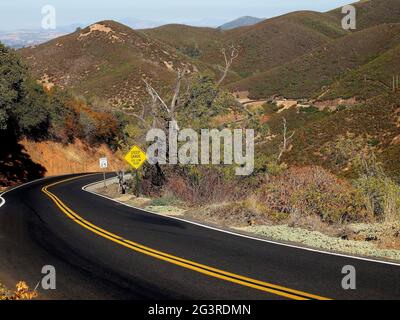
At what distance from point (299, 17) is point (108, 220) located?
18270 centimetres

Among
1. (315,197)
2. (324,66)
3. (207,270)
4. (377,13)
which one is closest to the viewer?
(207,270)

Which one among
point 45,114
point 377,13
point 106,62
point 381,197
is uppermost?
point 377,13

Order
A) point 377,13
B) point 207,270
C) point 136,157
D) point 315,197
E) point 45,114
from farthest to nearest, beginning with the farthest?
point 377,13 → point 45,114 → point 136,157 → point 315,197 → point 207,270

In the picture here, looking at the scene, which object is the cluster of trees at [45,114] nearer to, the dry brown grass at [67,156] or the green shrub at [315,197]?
the dry brown grass at [67,156]

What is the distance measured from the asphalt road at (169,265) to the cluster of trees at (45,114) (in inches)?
988

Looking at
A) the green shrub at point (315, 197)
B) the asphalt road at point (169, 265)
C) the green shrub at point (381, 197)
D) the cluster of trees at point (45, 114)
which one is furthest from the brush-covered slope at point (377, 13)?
the asphalt road at point (169, 265)

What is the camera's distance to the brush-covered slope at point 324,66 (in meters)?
99.0

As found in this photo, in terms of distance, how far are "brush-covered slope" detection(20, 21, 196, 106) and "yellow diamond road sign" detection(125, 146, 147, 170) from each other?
65309mm

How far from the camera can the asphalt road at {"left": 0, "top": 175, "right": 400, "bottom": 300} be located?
26.3 ft

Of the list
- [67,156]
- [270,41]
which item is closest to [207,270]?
[67,156]

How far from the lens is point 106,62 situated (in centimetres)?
11588

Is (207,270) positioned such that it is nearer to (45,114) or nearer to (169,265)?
(169,265)

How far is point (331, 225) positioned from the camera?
1401cm

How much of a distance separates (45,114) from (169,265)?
44675 millimetres
